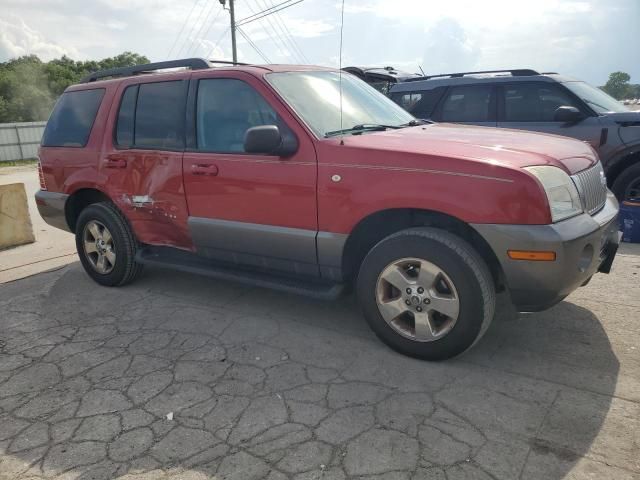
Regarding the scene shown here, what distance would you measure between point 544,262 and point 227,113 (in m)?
2.41

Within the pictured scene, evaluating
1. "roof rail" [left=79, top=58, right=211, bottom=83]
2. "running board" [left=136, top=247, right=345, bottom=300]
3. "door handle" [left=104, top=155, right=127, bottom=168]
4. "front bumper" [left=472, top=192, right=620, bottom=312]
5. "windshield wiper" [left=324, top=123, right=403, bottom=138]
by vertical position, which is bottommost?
"running board" [left=136, top=247, right=345, bottom=300]

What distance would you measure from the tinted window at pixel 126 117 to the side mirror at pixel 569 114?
184 inches

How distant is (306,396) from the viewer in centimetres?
290

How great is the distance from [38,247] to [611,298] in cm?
653

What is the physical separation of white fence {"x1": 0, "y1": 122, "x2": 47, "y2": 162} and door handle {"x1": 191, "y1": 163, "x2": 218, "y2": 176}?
2607 cm

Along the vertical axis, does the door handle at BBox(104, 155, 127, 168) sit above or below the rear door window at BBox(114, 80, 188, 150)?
below

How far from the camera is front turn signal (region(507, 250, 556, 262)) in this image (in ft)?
9.06

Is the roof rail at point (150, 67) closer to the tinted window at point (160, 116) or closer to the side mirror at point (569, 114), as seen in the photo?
the tinted window at point (160, 116)

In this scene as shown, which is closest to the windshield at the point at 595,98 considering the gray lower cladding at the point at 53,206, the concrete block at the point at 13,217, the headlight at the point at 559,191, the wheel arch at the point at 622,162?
the wheel arch at the point at 622,162

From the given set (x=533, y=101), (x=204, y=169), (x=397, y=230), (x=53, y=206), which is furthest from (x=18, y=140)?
(x=397, y=230)

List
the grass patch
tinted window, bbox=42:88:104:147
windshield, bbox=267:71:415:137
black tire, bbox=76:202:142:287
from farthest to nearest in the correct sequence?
the grass patch < tinted window, bbox=42:88:104:147 < black tire, bbox=76:202:142:287 < windshield, bbox=267:71:415:137

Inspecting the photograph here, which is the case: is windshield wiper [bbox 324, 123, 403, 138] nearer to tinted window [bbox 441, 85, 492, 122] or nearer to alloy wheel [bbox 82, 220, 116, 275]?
alloy wheel [bbox 82, 220, 116, 275]

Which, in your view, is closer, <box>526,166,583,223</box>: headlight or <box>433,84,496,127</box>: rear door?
<box>526,166,583,223</box>: headlight

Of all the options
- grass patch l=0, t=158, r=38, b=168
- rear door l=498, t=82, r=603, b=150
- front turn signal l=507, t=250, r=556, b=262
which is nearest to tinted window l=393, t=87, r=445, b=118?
rear door l=498, t=82, r=603, b=150
